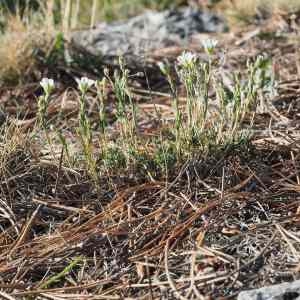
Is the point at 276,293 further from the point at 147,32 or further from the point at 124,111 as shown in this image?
the point at 147,32

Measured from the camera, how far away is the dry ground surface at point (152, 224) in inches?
83.9

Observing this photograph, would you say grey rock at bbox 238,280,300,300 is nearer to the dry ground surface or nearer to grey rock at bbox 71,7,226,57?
the dry ground surface

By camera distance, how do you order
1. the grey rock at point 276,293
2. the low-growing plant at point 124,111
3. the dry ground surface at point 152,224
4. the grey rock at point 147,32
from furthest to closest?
the grey rock at point 147,32, the low-growing plant at point 124,111, the dry ground surface at point 152,224, the grey rock at point 276,293

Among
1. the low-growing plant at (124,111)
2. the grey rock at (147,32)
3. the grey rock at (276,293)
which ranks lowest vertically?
the grey rock at (147,32)

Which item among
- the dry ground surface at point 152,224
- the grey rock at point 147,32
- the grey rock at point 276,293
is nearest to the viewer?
the grey rock at point 276,293

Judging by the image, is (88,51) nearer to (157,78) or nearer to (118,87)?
(157,78)

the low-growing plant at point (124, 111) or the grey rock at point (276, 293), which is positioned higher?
the low-growing plant at point (124, 111)

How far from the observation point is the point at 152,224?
2379 millimetres

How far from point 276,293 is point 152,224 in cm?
58

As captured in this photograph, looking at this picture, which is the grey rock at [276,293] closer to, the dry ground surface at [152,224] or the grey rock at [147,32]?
the dry ground surface at [152,224]

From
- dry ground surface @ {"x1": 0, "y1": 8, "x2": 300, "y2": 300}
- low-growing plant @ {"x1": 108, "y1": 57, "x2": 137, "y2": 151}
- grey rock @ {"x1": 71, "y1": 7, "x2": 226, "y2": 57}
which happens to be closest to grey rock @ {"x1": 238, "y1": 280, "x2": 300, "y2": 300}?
dry ground surface @ {"x1": 0, "y1": 8, "x2": 300, "y2": 300}

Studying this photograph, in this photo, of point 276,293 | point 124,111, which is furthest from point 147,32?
point 276,293

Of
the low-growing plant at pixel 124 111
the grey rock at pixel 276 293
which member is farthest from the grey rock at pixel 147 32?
the grey rock at pixel 276 293

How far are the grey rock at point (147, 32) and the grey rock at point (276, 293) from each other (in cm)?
262
